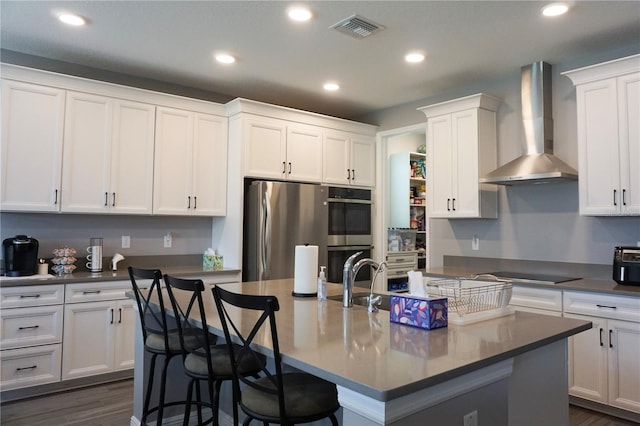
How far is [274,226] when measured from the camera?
13.8ft

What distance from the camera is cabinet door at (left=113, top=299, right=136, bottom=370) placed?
139 inches

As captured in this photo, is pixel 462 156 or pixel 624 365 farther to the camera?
pixel 462 156

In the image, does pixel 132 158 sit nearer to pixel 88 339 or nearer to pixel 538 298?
pixel 88 339

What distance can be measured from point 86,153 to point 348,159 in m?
2.67

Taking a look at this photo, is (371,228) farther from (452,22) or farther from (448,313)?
(448,313)

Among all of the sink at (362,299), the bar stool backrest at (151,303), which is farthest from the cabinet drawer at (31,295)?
the sink at (362,299)

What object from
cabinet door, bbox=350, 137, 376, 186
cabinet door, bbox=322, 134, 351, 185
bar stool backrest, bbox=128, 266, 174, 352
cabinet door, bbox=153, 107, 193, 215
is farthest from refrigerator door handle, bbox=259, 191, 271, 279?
bar stool backrest, bbox=128, 266, 174, 352

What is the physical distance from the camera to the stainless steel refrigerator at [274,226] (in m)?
4.16

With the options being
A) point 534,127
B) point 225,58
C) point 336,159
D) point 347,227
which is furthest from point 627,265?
point 225,58

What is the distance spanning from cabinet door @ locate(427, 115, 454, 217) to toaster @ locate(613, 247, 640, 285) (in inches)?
A: 54.9

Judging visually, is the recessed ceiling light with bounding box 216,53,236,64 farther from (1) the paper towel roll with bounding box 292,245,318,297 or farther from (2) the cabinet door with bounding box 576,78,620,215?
(2) the cabinet door with bounding box 576,78,620,215

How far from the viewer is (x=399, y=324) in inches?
72.4

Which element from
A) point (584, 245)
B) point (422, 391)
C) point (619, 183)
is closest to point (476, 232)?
point (584, 245)

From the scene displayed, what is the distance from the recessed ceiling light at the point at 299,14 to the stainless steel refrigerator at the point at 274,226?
5.48 ft
